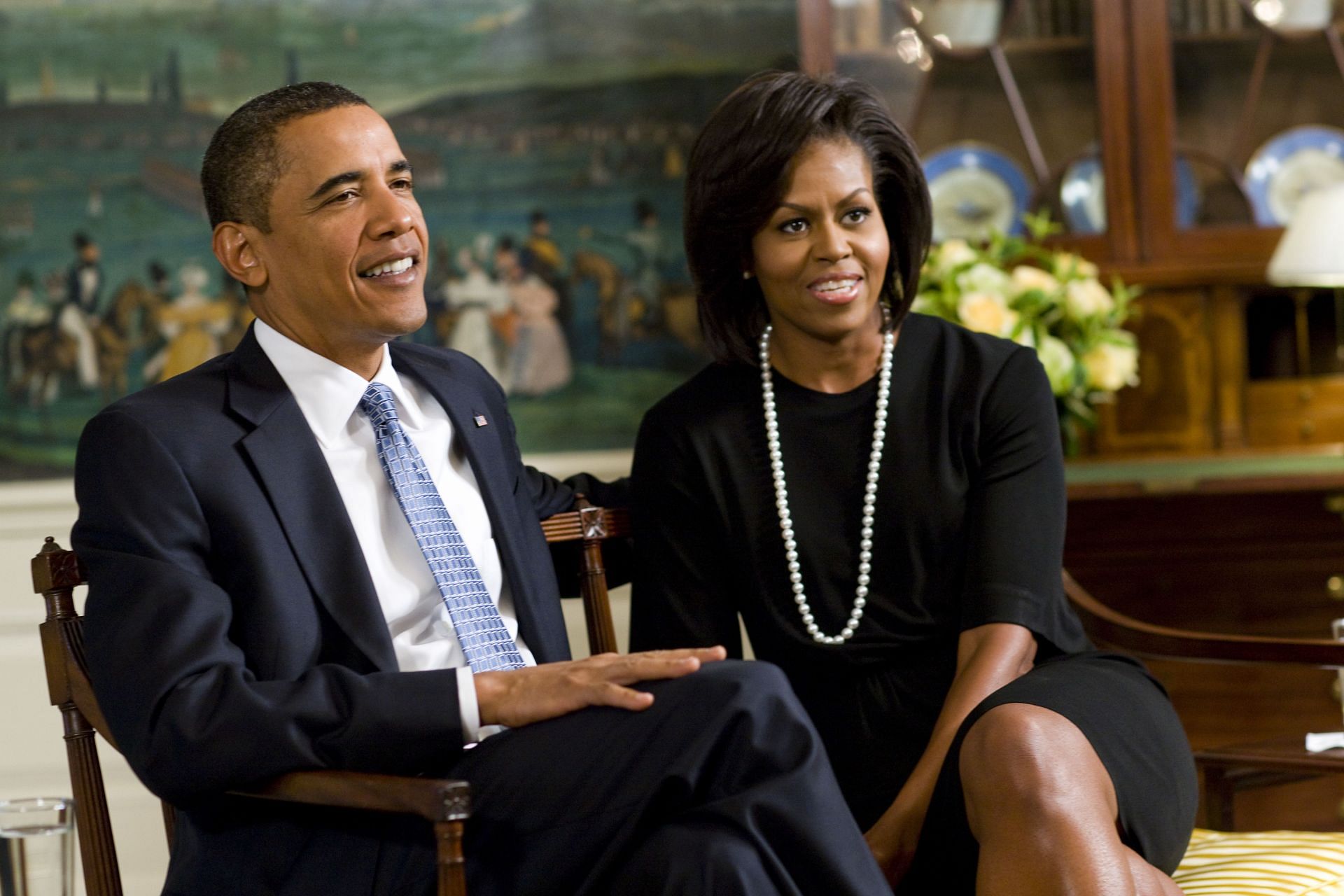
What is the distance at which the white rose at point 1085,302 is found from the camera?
11.2ft

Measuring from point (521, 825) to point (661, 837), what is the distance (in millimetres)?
170

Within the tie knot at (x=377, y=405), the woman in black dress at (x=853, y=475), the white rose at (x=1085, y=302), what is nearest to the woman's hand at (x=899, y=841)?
the woman in black dress at (x=853, y=475)

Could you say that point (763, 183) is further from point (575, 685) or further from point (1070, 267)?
point (1070, 267)

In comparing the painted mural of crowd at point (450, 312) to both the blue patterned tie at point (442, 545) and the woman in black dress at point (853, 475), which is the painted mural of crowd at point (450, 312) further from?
the blue patterned tie at point (442, 545)

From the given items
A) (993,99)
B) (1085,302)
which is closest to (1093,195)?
(993,99)

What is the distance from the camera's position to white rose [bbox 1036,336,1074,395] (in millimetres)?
3311

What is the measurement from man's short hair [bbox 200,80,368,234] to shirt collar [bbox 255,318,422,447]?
0.16m

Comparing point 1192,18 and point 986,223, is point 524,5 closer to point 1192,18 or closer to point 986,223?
point 986,223

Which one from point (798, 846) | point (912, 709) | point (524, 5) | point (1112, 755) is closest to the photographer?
point (798, 846)

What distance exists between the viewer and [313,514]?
1.95m

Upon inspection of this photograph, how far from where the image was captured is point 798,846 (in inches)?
61.7

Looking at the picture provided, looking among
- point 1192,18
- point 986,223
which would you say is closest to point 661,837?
point 986,223

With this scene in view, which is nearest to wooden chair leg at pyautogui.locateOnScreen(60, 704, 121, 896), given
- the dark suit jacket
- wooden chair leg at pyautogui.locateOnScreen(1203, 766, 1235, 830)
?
the dark suit jacket

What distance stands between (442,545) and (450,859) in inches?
22.2
